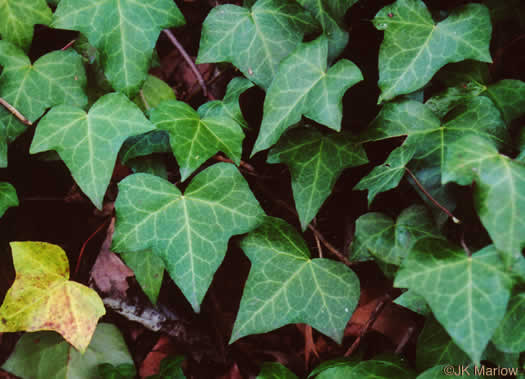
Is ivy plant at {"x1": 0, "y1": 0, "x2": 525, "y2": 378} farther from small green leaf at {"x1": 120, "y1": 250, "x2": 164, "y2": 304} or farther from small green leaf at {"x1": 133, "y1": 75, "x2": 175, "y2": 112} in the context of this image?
small green leaf at {"x1": 133, "y1": 75, "x2": 175, "y2": 112}

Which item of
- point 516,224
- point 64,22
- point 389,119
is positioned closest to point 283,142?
point 389,119

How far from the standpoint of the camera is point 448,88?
3.13 ft

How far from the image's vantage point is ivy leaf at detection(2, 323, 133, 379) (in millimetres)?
1142

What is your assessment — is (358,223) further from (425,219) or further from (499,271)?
(499,271)

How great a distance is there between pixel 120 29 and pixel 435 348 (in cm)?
104

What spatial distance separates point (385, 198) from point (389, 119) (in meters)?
0.24

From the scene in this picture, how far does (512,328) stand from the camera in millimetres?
793

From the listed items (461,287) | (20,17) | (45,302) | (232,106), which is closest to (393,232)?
(461,287)

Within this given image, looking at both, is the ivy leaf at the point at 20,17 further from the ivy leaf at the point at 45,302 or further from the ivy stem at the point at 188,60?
the ivy leaf at the point at 45,302

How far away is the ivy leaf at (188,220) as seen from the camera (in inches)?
34.6

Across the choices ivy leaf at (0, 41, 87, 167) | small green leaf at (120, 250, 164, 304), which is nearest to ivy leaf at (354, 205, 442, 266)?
small green leaf at (120, 250, 164, 304)

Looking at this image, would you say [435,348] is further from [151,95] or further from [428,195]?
[151,95]

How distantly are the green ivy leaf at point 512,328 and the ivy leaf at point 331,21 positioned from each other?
2.16ft

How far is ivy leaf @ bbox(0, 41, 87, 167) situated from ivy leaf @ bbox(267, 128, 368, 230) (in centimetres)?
56
